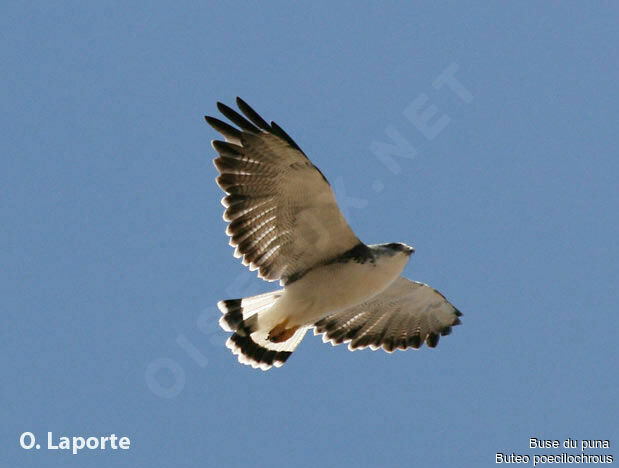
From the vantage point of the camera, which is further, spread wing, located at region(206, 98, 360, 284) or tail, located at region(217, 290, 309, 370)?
tail, located at region(217, 290, 309, 370)

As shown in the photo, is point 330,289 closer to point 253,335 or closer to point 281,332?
point 281,332

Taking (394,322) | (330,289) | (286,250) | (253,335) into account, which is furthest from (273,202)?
(394,322)

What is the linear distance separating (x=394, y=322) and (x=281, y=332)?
1.85 meters

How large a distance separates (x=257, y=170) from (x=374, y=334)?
129 inches

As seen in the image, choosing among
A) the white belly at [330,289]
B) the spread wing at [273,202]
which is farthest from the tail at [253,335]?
the spread wing at [273,202]

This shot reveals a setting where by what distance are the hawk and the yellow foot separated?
0.01 metres

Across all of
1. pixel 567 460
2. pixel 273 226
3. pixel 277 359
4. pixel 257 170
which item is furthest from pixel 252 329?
pixel 567 460

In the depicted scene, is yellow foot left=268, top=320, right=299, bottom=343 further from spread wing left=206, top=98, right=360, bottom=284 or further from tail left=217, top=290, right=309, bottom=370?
spread wing left=206, top=98, right=360, bottom=284

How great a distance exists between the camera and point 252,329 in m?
11.9

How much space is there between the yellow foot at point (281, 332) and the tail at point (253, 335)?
10 cm

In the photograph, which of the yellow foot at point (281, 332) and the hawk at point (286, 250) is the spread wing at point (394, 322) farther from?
the yellow foot at point (281, 332)

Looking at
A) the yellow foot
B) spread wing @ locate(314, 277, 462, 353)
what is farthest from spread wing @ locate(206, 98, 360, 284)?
spread wing @ locate(314, 277, 462, 353)

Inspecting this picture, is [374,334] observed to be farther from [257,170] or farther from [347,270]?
[257,170]

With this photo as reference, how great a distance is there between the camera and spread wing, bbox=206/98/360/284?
10.5 metres
